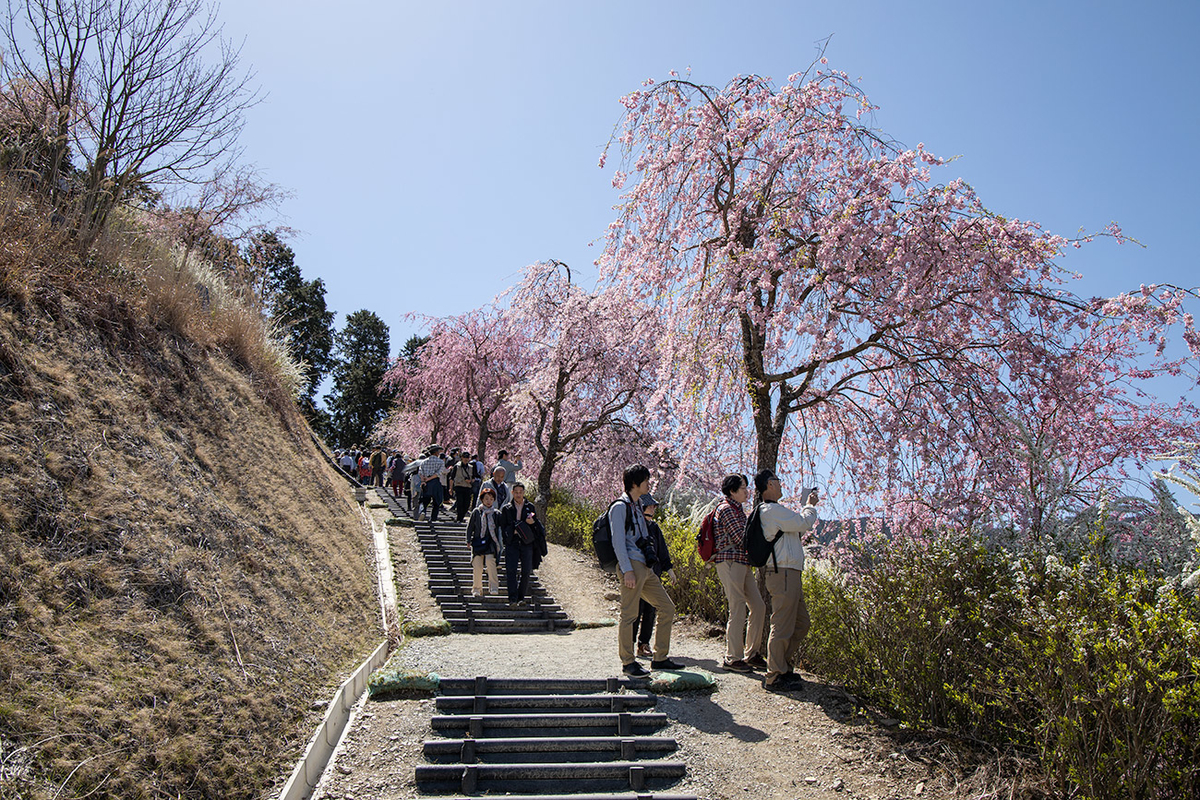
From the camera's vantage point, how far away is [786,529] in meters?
6.55

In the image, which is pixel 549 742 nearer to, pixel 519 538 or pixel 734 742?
pixel 734 742

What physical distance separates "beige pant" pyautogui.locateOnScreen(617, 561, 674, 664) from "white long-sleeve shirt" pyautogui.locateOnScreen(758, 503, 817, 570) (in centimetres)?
109

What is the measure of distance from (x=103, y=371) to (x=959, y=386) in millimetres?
8833

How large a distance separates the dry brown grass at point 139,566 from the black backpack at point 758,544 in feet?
12.9

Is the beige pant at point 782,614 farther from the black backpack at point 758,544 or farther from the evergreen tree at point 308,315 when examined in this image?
the evergreen tree at point 308,315

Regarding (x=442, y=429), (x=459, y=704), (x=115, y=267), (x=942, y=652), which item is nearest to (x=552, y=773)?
(x=459, y=704)

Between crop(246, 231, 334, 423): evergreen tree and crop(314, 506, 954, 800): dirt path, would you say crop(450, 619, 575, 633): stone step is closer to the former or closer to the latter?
crop(314, 506, 954, 800): dirt path

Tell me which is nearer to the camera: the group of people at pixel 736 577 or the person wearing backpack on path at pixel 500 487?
the group of people at pixel 736 577

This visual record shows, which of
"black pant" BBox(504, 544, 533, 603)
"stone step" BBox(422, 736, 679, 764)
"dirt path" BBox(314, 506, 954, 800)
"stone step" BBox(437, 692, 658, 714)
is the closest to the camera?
"dirt path" BBox(314, 506, 954, 800)

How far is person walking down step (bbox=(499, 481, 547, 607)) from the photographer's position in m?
10.4

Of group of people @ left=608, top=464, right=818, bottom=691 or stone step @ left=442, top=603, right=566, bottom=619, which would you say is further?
stone step @ left=442, top=603, right=566, bottom=619

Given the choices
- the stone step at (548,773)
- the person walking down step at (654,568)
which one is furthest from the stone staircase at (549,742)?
the person walking down step at (654,568)

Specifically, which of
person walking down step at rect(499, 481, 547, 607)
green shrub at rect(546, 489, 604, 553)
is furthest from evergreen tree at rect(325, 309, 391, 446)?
person walking down step at rect(499, 481, 547, 607)

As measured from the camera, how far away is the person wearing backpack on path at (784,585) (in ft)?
21.5
